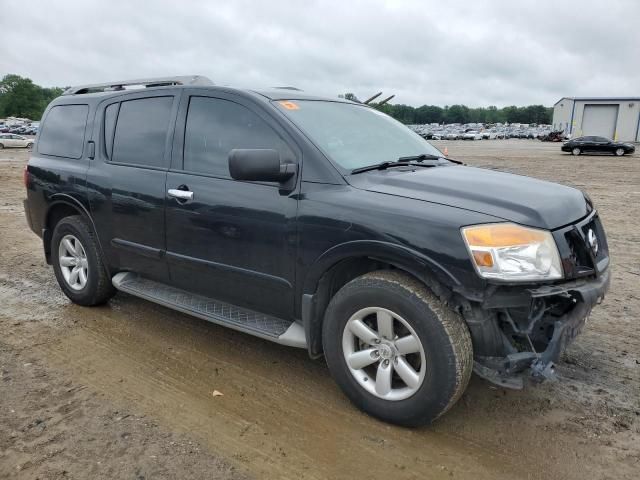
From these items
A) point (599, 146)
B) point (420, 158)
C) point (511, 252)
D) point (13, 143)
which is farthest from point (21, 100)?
point (511, 252)

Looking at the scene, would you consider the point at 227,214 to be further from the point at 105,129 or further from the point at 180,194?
the point at 105,129

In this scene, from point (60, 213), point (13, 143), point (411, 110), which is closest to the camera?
point (60, 213)

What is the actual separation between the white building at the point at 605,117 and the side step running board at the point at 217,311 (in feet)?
221

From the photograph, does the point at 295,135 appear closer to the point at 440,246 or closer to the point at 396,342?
the point at 440,246

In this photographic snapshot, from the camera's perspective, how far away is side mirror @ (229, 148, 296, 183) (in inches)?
119

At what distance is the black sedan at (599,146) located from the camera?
31344mm

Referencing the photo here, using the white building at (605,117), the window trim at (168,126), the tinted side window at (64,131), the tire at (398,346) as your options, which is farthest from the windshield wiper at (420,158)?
the white building at (605,117)

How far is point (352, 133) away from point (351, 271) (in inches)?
41.4

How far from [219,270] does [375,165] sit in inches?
50.1

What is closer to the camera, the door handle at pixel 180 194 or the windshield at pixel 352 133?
the windshield at pixel 352 133

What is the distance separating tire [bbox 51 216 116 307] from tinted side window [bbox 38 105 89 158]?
63 cm

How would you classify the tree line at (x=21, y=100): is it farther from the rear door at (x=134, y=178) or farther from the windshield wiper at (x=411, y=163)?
the windshield wiper at (x=411, y=163)

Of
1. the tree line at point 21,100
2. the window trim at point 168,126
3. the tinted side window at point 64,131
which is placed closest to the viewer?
the window trim at point 168,126

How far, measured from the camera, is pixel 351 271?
127 inches
